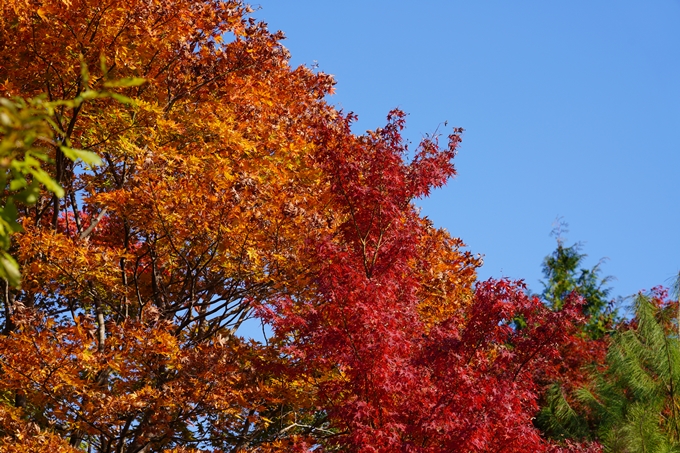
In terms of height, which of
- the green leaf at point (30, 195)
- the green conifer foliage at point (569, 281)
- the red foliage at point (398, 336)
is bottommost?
the green leaf at point (30, 195)

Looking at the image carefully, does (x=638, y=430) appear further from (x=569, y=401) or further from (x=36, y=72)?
(x=36, y=72)

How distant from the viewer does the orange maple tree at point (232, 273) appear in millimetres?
8570

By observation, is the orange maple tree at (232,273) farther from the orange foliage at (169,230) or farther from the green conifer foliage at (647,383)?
the green conifer foliage at (647,383)

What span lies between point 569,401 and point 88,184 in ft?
38.1

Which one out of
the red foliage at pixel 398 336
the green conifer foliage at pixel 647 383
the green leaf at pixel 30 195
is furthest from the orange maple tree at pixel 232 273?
the green leaf at pixel 30 195

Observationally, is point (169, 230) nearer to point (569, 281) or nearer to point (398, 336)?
point (398, 336)

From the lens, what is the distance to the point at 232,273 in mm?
11125

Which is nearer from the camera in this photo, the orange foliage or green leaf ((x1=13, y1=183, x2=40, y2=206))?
green leaf ((x1=13, y1=183, x2=40, y2=206))

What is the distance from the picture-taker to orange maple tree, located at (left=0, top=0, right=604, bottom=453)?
8.57 meters

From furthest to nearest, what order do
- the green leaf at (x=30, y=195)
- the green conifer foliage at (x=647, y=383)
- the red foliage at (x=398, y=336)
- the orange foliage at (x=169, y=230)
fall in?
the green conifer foliage at (x=647, y=383) → the orange foliage at (x=169, y=230) → the red foliage at (x=398, y=336) → the green leaf at (x=30, y=195)

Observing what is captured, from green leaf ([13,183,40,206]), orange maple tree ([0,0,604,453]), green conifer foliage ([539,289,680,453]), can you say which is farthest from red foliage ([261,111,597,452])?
green leaf ([13,183,40,206])

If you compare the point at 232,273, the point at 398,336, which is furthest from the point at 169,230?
the point at 398,336

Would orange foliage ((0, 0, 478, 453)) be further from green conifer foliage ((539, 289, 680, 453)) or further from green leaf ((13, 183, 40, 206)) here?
green leaf ((13, 183, 40, 206))

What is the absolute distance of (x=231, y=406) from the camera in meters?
10.3
